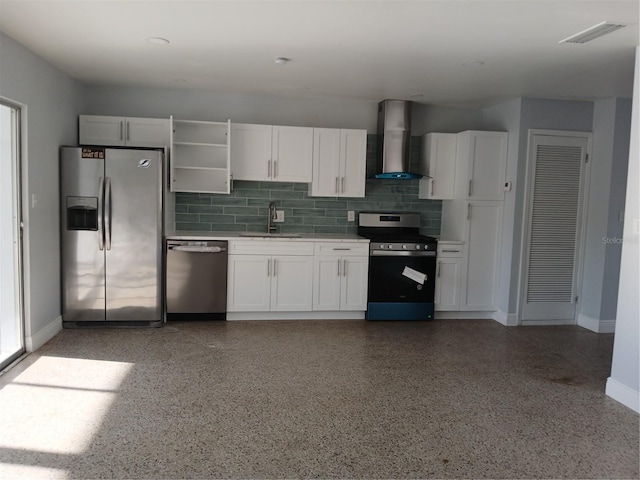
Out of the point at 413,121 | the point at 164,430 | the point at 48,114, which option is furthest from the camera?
the point at 413,121

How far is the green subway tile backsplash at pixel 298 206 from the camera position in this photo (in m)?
5.68

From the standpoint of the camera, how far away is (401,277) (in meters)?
5.44

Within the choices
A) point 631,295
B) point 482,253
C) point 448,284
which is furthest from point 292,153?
point 631,295

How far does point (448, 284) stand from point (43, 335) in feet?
13.0

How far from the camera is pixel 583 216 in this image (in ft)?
18.0

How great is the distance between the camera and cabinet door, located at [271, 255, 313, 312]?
528 centimetres

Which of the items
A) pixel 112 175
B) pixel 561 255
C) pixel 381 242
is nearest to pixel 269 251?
pixel 381 242

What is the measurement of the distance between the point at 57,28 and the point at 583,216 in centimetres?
516

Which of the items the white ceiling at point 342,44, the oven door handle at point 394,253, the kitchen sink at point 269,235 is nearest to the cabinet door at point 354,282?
the oven door handle at point 394,253

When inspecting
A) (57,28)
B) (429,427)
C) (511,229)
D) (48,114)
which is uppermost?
(57,28)

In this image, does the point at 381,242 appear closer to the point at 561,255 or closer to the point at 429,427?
the point at 561,255

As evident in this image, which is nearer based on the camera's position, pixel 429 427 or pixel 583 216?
pixel 429 427

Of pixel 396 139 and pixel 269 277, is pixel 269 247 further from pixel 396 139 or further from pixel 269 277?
pixel 396 139

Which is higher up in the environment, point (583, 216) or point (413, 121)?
point (413, 121)
